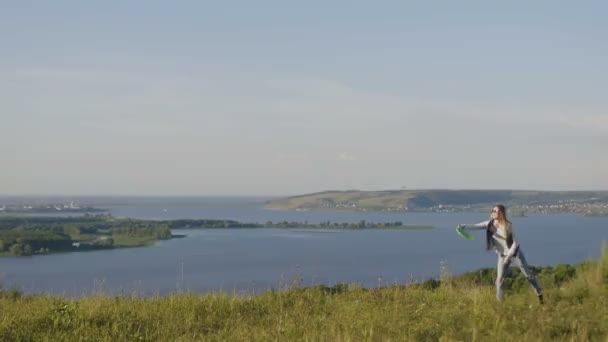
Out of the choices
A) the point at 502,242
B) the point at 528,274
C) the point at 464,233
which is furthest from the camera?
the point at 464,233

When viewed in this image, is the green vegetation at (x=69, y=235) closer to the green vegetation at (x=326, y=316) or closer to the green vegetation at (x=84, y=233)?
the green vegetation at (x=84, y=233)

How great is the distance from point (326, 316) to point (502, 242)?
290 cm

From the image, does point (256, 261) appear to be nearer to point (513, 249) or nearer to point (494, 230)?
point (494, 230)

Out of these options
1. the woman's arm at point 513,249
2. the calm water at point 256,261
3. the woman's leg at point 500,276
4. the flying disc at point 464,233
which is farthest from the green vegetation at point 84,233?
the woman's arm at point 513,249

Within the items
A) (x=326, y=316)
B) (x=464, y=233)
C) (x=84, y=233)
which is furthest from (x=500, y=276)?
(x=84, y=233)

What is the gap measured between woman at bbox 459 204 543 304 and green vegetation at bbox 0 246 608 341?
Result: 0.45 metres

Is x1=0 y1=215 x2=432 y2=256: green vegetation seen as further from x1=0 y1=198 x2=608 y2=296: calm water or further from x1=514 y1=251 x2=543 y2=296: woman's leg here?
x1=514 y1=251 x2=543 y2=296: woman's leg

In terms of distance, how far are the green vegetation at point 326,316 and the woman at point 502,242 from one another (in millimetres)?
449

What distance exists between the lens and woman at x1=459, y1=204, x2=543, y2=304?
9719 mm

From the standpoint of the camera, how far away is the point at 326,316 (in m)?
8.89

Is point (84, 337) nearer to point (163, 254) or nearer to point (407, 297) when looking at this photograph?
point (407, 297)

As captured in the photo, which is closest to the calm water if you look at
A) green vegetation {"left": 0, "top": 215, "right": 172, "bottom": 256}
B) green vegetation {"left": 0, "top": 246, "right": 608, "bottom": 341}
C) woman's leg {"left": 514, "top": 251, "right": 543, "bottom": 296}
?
green vegetation {"left": 0, "top": 215, "right": 172, "bottom": 256}

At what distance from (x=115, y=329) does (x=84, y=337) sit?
0.53 m

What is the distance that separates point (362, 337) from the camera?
6543 mm
